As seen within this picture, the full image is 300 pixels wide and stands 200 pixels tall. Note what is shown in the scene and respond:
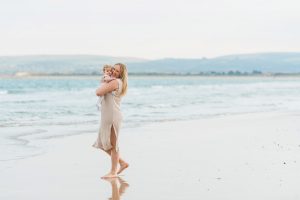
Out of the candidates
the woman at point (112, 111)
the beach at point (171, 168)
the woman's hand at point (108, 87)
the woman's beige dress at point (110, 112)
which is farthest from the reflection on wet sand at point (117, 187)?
the woman's hand at point (108, 87)

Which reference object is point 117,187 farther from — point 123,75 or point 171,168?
point 123,75

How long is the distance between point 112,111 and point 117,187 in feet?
4.54

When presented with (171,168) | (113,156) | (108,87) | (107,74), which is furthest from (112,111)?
(171,168)

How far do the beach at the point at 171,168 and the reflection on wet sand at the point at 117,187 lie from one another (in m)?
0.06

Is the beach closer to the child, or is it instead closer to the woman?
the woman

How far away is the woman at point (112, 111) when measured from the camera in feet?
27.9

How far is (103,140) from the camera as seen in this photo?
8.66m

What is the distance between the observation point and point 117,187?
7.49 m

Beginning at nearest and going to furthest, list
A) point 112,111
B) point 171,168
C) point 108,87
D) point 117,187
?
point 117,187
point 108,87
point 112,111
point 171,168

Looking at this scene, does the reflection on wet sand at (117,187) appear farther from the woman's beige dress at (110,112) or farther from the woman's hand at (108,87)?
the woman's hand at (108,87)

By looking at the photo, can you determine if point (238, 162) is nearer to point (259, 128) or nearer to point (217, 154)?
point (217, 154)

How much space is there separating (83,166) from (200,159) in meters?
1.73

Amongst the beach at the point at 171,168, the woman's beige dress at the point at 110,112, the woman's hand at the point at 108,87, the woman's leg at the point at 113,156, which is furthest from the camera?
the woman's beige dress at the point at 110,112

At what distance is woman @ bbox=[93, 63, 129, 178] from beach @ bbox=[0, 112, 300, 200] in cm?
30
